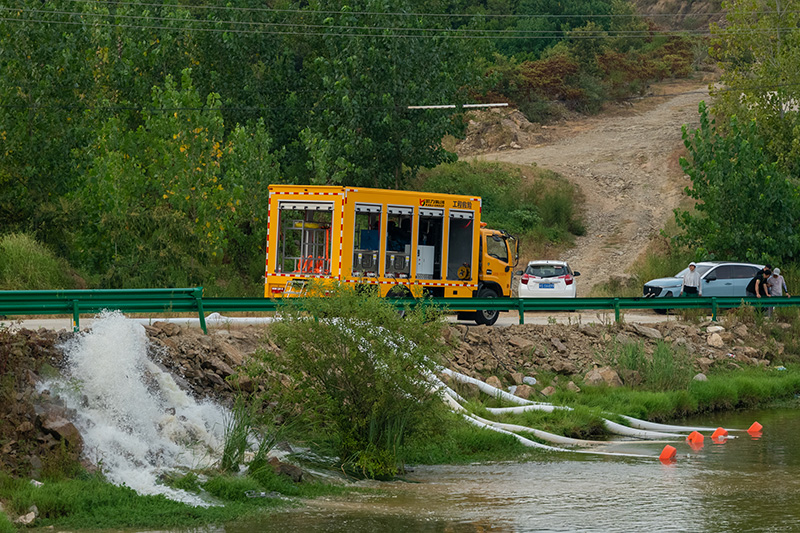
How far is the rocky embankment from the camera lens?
1273cm

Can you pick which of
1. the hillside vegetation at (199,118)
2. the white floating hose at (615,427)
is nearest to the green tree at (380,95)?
the hillside vegetation at (199,118)

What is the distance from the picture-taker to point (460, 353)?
21781 millimetres

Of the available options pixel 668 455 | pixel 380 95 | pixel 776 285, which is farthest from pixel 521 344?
pixel 380 95

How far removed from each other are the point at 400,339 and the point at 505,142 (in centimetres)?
4519

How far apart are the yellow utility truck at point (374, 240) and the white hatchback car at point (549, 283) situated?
647 centimetres

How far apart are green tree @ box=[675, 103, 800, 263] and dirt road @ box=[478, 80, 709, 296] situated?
5807mm

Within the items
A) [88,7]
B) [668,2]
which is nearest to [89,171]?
[88,7]

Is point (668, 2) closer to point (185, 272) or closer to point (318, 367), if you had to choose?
point (185, 272)

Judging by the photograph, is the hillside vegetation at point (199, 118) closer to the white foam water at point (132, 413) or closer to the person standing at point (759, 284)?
the white foam water at point (132, 413)

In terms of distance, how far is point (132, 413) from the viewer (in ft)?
46.1

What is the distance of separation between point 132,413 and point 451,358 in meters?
8.63

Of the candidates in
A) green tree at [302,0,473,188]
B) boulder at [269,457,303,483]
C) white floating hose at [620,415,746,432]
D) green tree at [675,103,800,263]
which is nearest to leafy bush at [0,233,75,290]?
green tree at [302,0,473,188]

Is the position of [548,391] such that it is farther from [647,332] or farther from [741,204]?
[741,204]

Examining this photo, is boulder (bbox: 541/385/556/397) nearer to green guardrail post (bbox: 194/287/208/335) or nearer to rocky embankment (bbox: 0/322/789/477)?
rocky embankment (bbox: 0/322/789/477)
